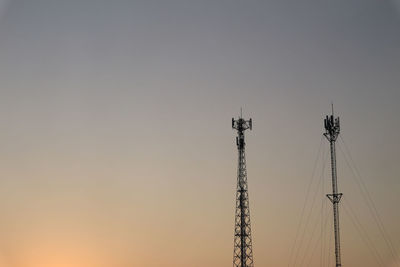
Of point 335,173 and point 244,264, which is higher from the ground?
point 335,173

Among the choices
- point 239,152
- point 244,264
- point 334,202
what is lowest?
point 244,264

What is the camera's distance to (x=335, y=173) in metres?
91.1

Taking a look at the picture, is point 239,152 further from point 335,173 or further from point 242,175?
point 335,173

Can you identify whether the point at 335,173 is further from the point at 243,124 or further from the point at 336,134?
the point at 243,124

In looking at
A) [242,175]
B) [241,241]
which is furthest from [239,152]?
[241,241]

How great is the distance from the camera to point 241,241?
95250 millimetres

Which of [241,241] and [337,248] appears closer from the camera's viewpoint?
[337,248]

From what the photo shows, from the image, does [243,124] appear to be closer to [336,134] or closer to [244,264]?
[336,134]

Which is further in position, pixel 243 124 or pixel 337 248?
pixel 243 124

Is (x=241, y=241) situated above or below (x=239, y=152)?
below

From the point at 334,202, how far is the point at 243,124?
17107mm

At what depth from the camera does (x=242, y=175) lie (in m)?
98.0

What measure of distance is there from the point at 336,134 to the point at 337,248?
14871mm

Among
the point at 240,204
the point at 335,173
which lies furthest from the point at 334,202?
the point at 240,204
